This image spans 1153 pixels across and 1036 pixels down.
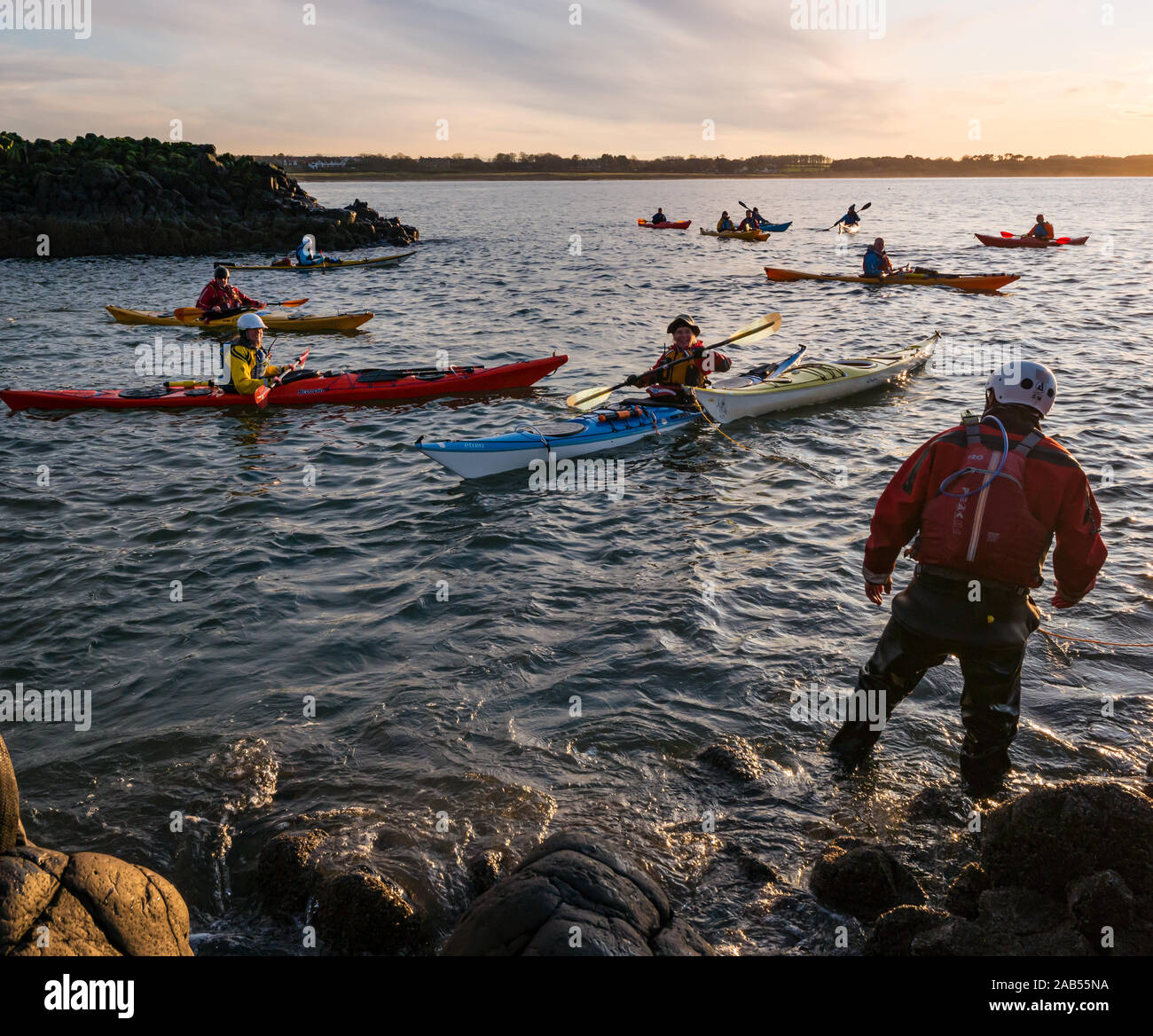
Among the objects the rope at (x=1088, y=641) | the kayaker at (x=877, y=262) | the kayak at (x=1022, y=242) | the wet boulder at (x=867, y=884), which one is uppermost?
the kayak at (x=1022, y=242)

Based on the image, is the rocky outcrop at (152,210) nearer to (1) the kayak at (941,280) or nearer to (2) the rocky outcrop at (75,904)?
(1) the kayak at (941,280)

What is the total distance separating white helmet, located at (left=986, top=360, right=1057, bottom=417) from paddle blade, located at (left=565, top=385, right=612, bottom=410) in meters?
8.01

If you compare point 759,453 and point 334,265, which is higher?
point 334,265

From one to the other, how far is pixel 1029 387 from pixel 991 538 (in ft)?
2.62

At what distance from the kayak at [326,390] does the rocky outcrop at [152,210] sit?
29.0 metres

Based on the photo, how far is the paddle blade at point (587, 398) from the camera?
11.9m

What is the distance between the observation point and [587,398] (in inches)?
474

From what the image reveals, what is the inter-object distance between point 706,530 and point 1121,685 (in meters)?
4.22

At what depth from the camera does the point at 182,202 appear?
138 ft

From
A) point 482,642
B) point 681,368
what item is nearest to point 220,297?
point 681,368

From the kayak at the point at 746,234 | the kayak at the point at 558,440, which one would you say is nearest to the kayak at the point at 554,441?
the kayak at the point at 558,440

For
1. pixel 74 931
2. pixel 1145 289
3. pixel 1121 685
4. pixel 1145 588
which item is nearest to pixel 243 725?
pixel 74 931

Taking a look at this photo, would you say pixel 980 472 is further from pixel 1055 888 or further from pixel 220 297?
pixel 220 297
